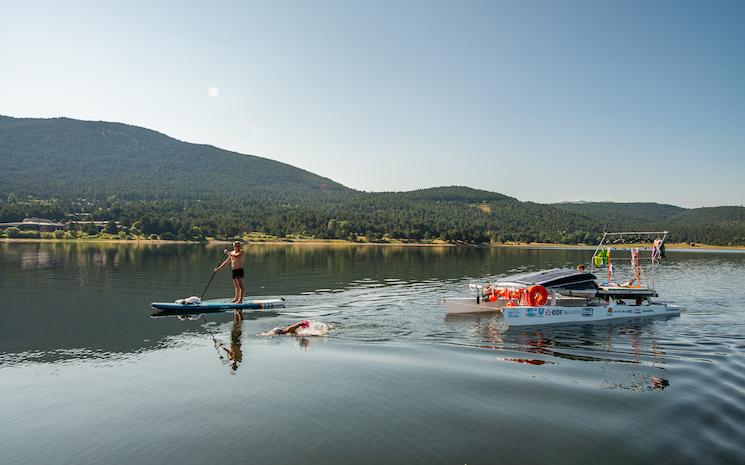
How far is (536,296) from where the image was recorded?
99.3ft

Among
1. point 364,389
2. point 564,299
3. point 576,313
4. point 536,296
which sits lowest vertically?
point 364,389

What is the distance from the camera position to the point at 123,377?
58.2 ft

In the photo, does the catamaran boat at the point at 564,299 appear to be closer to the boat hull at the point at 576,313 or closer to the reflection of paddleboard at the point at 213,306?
the boat hull at the point at 576,313

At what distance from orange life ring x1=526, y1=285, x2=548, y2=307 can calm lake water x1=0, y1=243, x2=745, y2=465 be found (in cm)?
215

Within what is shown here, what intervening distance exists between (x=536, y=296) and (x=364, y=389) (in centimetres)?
1713

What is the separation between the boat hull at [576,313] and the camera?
28719 mm

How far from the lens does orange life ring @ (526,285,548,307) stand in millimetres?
30203

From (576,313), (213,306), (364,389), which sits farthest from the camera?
(213,306)

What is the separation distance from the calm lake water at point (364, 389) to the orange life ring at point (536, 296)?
2154 mm

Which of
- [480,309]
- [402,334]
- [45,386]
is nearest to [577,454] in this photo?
[402,334]

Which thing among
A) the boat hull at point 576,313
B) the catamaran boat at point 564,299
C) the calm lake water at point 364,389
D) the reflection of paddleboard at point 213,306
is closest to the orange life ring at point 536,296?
the catamaran boat at point 564,299

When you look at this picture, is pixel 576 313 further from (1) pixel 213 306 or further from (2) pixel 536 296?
(1) pixel 213 306

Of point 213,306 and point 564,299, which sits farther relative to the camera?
point 564,299

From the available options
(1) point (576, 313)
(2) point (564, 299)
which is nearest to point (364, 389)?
(1) point (576, 313)
